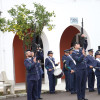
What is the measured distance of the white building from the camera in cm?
1619

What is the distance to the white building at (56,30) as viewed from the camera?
16.2 metres

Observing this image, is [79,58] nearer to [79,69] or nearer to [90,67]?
[79,69]

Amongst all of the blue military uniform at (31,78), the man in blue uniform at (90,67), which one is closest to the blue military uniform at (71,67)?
the man in blue uniform at (90,67)

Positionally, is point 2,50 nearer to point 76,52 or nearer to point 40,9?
point 40,9

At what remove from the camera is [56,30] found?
60.0 feet

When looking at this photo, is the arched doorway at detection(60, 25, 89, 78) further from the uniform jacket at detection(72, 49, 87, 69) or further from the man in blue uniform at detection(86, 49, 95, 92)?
the uniform jacket at detection(72, 49, 87, 69)

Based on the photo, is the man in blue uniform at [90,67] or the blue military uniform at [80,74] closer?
the blue military uniform at [80,74]

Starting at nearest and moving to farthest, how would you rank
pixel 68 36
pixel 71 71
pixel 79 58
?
pixel 79 58 < pixel 71 71 < pixel 68 36

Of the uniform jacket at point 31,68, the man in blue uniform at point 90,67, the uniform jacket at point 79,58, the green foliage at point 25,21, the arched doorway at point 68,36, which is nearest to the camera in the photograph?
the uniform jacket at point 31,68

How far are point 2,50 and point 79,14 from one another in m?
5.52

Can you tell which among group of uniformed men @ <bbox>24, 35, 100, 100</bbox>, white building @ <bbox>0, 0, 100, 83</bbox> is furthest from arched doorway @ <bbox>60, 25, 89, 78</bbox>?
group of uniformed men @ <bbox>24, 35, 100, 100</bbox>

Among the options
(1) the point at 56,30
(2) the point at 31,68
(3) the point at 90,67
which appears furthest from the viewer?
(1) the point at 56,30

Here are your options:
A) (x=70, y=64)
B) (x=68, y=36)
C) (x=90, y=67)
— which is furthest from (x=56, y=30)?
(x=70, y=64)

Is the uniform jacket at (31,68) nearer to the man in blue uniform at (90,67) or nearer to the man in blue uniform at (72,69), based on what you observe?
the man in blue uniform at (72,69)
